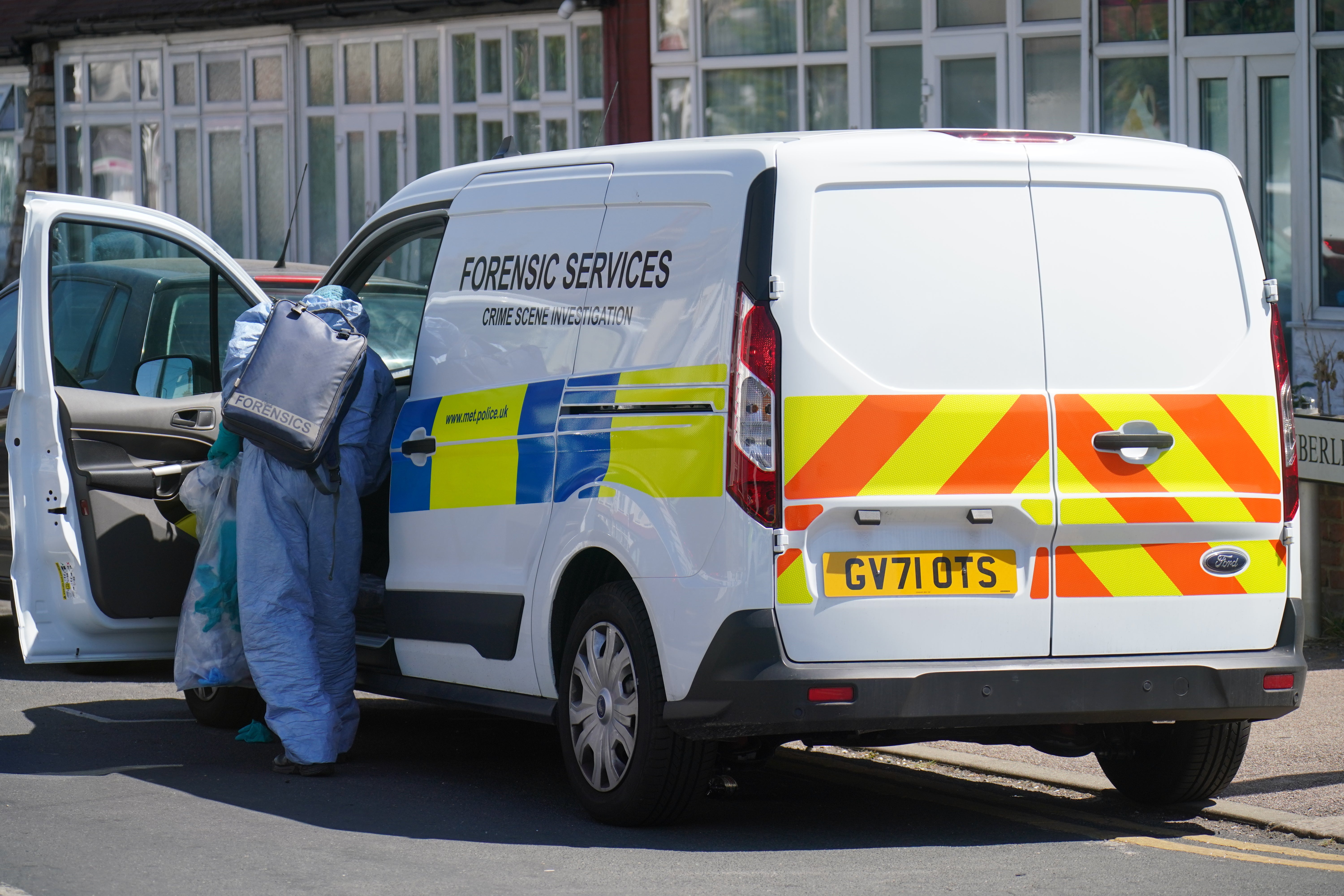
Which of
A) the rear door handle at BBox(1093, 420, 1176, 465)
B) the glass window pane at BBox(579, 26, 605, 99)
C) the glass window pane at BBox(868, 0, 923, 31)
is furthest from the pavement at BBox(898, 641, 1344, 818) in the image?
the glass window pane at BBox(579, 26, 605, 99)

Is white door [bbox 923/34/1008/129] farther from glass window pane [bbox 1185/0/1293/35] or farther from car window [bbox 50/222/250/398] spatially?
car window [bbox 50/222/250/398]

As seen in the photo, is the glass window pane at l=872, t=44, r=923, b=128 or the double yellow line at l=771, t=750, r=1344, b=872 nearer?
the double yellow line at l=771, t=750, r=1344, b=872

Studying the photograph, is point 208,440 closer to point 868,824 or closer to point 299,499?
point 299,499

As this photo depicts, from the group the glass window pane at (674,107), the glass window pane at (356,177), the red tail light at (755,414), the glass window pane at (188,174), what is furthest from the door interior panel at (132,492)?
the glass window pane at (188,174)

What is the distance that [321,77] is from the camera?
2195 centimetres

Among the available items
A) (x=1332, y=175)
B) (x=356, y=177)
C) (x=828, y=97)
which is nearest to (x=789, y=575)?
(x=1332, y=175)

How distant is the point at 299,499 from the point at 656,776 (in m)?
1.92

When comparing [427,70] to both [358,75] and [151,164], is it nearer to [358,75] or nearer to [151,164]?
[358,75]

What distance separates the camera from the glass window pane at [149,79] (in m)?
23.6

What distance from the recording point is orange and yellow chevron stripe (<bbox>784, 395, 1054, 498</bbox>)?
221 inches

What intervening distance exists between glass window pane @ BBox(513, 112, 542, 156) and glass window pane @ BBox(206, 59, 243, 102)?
4.22 meters

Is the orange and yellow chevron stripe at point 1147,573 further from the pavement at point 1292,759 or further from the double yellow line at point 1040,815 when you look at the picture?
the pavement at point 1292,759

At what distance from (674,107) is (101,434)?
37.1ft

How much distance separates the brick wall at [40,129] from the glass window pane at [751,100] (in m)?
10.1
